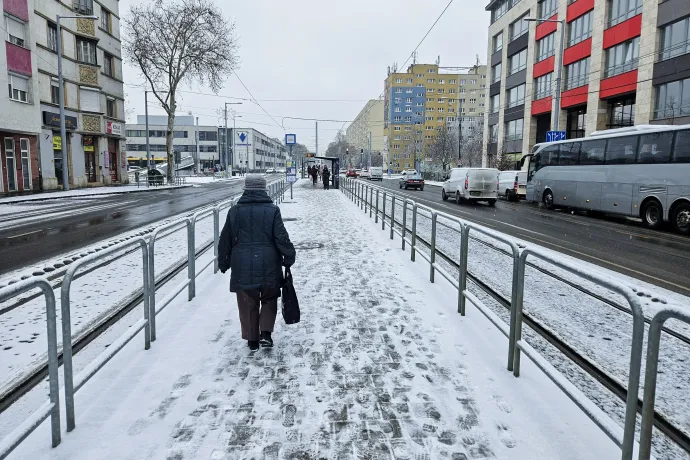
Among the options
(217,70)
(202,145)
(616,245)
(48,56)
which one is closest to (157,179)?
(217,70)

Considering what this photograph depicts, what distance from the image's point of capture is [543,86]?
1630 inches

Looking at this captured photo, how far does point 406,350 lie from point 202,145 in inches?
4596

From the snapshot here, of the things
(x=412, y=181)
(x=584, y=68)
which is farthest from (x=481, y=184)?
(x=584, y=68)

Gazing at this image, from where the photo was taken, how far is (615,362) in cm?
441

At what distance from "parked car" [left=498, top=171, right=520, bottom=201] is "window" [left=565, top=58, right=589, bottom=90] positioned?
10692 mm

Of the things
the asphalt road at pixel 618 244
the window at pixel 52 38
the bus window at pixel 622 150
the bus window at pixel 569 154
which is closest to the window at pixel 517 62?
the bus window at pixel 569 154

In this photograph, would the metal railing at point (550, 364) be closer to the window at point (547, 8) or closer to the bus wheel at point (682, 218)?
the bus wheel at point (682, 218)

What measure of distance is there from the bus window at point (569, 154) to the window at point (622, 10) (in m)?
14.2

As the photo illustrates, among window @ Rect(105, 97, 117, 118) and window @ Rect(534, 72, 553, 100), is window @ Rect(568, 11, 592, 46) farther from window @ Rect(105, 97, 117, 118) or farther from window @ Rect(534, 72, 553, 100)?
window @ Rect(105, 97, 117, 118)

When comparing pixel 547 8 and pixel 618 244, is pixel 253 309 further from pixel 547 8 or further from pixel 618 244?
pixel 547 8

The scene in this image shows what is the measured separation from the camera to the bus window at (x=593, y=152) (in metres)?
18.7

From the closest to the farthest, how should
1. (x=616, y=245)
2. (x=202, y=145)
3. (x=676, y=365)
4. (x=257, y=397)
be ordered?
(x=257, y=397), (x=676, y=365), (x=616, y=245), (x=202, y=145)

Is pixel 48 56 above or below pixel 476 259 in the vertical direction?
above

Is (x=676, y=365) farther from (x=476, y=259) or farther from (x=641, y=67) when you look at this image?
(x=641, y=67)
